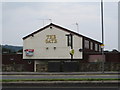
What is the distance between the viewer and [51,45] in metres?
54.3

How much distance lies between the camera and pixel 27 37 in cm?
5478

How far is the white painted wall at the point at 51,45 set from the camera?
53312mm

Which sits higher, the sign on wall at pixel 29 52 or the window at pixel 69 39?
the window at pixel 69 39

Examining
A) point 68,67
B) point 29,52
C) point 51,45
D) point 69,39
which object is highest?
point 69,39

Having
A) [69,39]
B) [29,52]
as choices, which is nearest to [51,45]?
[69,39]

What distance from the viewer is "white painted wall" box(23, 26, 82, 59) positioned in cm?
5331

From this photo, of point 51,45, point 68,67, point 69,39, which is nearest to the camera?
point 68,67

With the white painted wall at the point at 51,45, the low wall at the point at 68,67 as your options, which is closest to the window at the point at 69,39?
the white painted wall at the point at 51,45

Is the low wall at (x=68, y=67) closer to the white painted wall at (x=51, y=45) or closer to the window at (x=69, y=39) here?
the white painted wall at (x=51, y=45)

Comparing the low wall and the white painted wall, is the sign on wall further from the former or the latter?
the low wall

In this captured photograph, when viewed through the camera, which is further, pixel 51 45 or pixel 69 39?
pixel 51 45

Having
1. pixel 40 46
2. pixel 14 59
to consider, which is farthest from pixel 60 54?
pixel 14 59

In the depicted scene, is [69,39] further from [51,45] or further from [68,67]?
[68,67]
